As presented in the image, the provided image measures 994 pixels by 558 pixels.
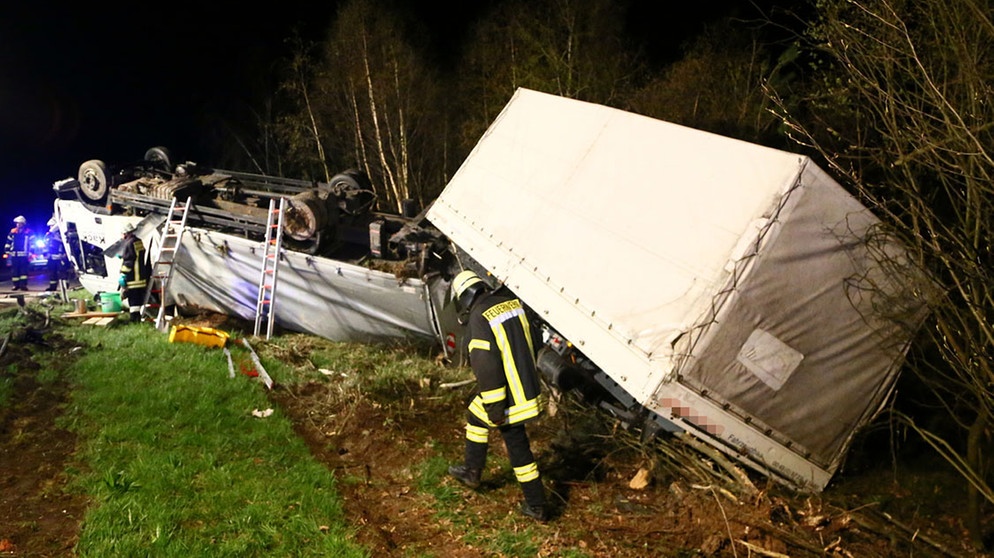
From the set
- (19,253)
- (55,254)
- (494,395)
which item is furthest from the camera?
(55,254)

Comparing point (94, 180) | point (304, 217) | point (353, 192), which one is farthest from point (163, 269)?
point (94, 180)

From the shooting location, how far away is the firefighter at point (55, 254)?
458 inches

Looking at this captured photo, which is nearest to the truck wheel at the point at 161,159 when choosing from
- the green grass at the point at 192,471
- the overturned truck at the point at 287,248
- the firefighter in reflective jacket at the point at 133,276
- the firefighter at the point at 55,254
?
the overturned truck at the point at 287,248

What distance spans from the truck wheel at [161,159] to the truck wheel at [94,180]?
37.7 inches

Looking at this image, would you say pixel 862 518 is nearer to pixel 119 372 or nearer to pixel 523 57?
pixel 119 372

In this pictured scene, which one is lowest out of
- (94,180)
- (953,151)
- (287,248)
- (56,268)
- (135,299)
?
(56,268)

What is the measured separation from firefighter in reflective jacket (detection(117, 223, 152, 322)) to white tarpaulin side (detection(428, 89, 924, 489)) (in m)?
6.62

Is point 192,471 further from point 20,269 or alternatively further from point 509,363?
point 20,269

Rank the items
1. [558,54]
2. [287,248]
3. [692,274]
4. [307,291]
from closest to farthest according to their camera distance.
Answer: [692,274] < [307,291] < [287,248] < [558,54]

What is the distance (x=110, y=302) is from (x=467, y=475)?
709cm

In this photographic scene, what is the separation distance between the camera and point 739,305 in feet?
11.3

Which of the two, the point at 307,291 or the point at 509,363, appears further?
the point at 307,291

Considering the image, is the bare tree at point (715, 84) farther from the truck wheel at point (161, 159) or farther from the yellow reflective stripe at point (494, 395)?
the yellow reflective stripe at point (494, 395)

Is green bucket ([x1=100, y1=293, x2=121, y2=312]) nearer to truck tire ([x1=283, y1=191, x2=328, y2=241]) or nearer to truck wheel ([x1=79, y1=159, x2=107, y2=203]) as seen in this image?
truck wheel ([x1=79, y1=159, x2=107, y2=203])
